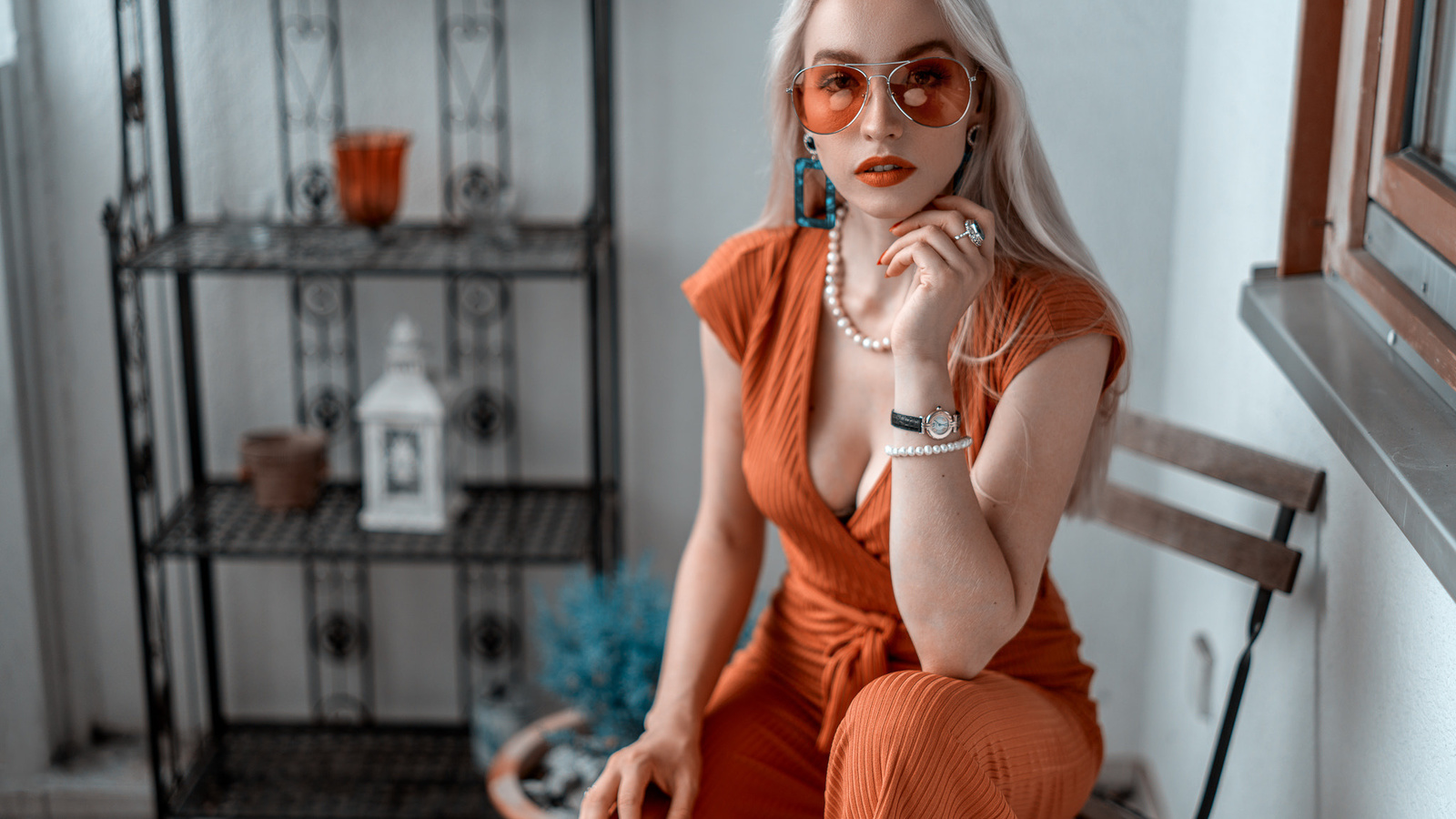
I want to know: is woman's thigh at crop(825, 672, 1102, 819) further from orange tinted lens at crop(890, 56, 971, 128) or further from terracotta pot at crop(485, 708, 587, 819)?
terracotta pot at crop(485, 708, 587, 819)

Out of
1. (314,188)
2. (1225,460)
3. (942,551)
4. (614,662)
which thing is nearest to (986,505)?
(942,551)

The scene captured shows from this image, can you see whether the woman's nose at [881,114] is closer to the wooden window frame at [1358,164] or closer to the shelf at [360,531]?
the wooden window frame at [1358,164]

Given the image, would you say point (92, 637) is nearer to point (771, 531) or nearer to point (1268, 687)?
point (771, 531)

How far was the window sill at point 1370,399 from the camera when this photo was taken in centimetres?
104

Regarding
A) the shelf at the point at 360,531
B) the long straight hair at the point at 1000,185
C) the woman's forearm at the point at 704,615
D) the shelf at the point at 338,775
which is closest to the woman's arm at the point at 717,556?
the woman's forearm at the point at 704,615

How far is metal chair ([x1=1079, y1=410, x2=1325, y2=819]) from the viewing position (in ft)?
4.76

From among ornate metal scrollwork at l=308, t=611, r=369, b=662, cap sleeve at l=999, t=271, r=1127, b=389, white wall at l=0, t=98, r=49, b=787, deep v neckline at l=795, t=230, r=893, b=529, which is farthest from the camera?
ornate metal scrollwork at l=308, t=611, r=369, b=662

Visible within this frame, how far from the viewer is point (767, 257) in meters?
1.48

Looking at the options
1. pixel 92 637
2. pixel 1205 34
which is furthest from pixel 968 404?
pixel 92 637

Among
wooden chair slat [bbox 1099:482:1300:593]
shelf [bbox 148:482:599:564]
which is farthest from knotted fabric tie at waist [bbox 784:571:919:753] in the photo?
shelf [bbox 148:482:599:564]

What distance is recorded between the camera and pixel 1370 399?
126 cm

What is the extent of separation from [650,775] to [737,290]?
54 centimetres

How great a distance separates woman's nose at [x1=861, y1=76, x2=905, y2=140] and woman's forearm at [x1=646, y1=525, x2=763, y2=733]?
1.76 feet

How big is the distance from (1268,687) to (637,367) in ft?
3.78
